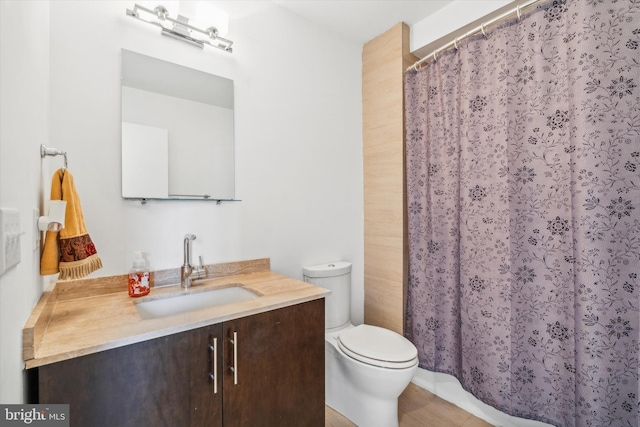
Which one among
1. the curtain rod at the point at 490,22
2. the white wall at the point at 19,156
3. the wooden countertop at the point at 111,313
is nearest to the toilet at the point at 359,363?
the wooden countertop at the point at 111,313

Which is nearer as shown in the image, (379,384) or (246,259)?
(379,384)

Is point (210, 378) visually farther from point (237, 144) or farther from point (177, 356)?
point (237, 144)

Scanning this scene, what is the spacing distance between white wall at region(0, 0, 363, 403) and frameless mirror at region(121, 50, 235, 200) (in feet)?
0.15

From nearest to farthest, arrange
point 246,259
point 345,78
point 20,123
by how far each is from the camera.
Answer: point 20,123 → point 246,259 → point 345,78

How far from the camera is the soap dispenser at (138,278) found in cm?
123

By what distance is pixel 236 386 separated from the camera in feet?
3.38

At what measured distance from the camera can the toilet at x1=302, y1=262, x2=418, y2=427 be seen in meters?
1.40

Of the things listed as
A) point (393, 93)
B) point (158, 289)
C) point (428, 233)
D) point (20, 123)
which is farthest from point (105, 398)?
point (393, 93)

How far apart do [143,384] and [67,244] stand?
53cm

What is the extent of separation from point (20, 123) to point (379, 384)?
1.63 metres

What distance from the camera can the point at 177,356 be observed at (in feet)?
3.02

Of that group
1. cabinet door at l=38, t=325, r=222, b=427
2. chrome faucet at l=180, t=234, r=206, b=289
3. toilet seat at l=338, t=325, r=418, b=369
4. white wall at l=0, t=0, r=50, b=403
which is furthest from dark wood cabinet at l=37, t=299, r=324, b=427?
chrome faucet at l=180, t=234, r=206, b=289

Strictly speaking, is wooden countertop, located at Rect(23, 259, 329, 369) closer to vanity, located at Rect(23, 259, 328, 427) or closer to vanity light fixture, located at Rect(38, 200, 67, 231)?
vanity, located at Rect(23, 259, 328, 427)

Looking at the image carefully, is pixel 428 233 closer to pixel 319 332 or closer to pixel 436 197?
pixel 436 197
